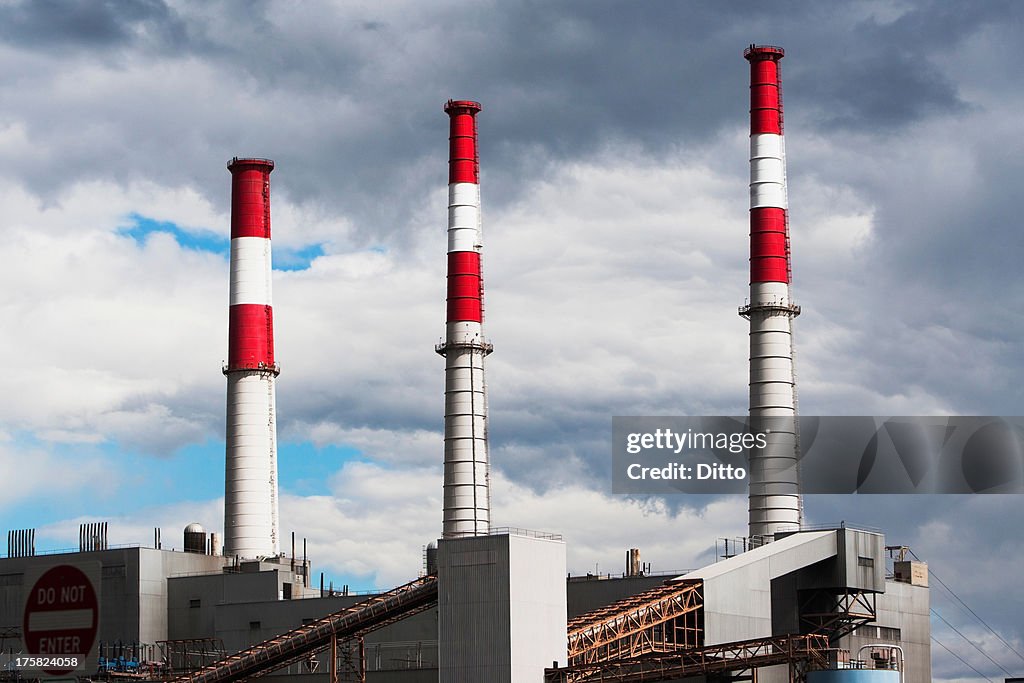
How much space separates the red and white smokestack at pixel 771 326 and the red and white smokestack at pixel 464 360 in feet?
35.7

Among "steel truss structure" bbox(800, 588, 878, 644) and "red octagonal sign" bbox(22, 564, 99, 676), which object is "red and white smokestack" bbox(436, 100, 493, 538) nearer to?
"steel truss structure" bbox(800, 588, 878, 644)

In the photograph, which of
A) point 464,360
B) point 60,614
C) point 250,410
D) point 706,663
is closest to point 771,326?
point 464,360

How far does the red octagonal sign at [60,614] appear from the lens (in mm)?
37219

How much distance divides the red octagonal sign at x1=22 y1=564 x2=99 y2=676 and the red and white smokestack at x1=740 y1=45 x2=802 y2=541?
33.4m

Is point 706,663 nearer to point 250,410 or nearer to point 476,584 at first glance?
point 476,584

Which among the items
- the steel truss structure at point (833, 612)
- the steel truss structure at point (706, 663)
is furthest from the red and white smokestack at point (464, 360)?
the steel truss structure at point (706, 663)

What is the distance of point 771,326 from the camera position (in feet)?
219

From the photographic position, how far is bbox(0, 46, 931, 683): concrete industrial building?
50250mm

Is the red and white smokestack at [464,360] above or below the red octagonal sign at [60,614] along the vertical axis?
above

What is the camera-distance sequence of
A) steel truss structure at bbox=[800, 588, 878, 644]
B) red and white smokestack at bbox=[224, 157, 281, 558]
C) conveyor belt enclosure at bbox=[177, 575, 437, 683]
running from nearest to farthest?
conveyor belt enclosure at bbox=[177, 575, 437, 683], steel truss structure at bbox=[800, 588, 878, 644], red and white smokestack at bbox=[224, 157, 281, 558]

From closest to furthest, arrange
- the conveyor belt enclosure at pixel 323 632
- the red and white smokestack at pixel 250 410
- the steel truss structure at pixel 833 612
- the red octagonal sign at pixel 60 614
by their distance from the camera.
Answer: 1. the red octagonal sign at pixel 60 614
2. the conveyor belt enclosure at pixel 323 632
3. the steel truss structure at pixel 833 612
4. the red and white smokestack at pixel 250 410

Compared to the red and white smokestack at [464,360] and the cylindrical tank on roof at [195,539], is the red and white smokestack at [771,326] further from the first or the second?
the cylindrical tank on roof at [195,539]

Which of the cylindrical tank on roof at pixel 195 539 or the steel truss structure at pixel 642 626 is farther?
the cylindrical tank on roof at pixel 195 539

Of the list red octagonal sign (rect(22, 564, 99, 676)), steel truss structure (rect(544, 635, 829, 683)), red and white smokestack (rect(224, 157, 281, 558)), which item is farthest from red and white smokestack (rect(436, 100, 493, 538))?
red octagonal sign (rect(22, 564, 99, 676))
